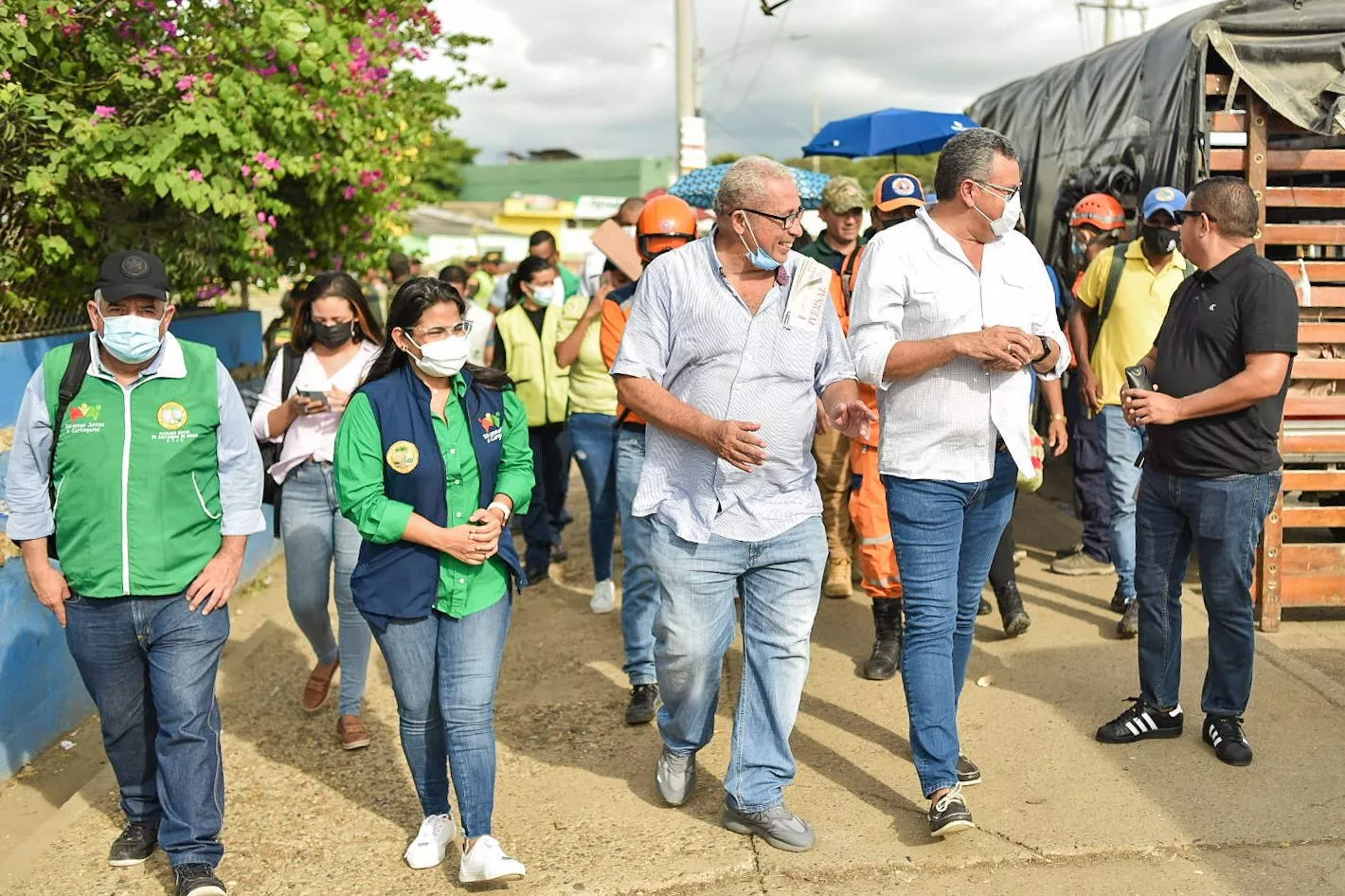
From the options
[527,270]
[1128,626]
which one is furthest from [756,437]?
[527,270]

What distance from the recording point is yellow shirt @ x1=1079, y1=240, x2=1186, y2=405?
6.36 m

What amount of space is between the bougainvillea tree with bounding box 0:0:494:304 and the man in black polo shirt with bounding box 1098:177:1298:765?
14.3ft

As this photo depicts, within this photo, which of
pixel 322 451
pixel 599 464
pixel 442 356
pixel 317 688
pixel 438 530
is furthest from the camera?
pixel 599 464

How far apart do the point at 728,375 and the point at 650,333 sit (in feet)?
0.97

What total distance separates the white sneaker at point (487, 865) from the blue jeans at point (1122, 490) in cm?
370

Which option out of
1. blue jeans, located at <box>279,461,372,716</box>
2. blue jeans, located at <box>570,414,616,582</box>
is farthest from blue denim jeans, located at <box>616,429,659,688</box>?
blue jeans, located at <box>570,414,616,582</box>

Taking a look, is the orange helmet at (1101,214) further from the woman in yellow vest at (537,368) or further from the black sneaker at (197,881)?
the black sneaker at (197,881)

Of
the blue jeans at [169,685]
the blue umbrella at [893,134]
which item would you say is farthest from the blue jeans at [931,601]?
the blue umbrella at [893,134]

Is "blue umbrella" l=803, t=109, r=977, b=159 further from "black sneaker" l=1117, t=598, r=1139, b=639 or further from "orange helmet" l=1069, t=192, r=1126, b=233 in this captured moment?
"black sneaker" l=1117, t=598, r=1139, b=639

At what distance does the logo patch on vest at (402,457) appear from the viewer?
147 inches

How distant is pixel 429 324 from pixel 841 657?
2942 mm

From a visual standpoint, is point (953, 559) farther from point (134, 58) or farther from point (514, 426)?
point (134, 58)

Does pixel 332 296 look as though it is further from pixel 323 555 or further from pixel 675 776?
pixel 675 776

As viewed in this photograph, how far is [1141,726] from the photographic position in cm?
473
